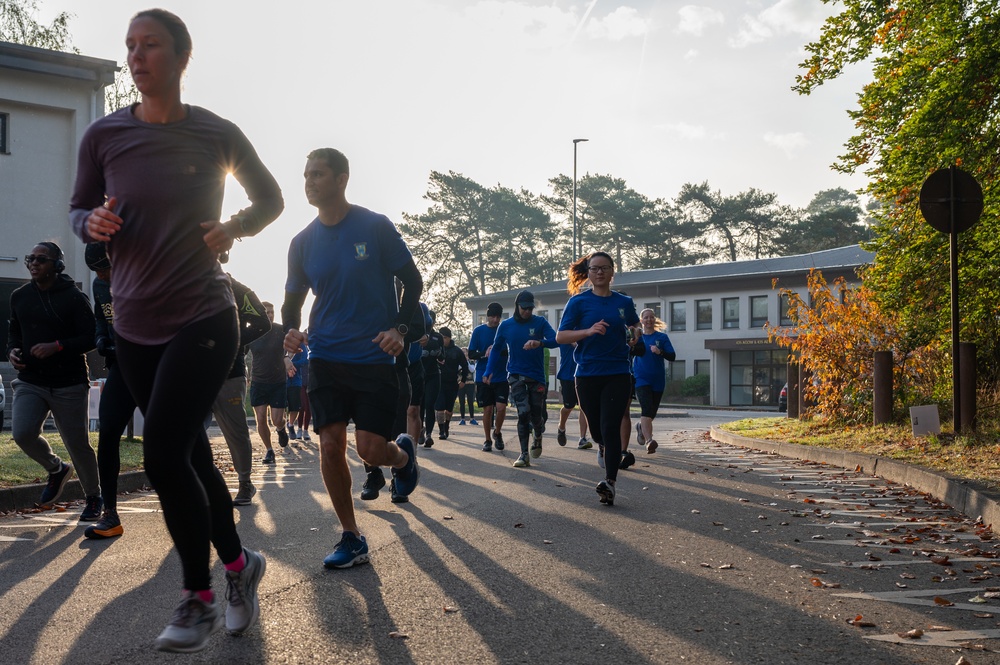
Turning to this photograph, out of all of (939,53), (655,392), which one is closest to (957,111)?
(939,53)

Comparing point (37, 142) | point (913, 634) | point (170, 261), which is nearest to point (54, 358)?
point (170, 261)

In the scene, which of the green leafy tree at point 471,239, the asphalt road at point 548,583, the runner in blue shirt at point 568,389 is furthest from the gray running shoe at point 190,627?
the green leafy tree at point 471,239

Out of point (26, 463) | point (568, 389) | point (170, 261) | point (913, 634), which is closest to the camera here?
point (170, 261)

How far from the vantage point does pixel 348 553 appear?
17.4 feet

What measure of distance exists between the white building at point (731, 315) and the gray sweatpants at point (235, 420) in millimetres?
46035

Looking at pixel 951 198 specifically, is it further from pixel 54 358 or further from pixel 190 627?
pixel 190 627

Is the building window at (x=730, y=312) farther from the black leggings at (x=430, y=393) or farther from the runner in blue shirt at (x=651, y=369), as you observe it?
the runner in blue shirt at (x=651, y=369)

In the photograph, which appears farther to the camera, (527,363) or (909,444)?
(527,363)

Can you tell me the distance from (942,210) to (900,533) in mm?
5283

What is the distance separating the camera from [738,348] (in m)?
56.5

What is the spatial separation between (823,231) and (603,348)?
61.5 meters

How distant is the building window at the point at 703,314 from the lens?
5834cm

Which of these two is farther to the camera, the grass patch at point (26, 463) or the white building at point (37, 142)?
the white building at point (37, 142)

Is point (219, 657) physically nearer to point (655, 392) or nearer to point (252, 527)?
point (252, 527)
